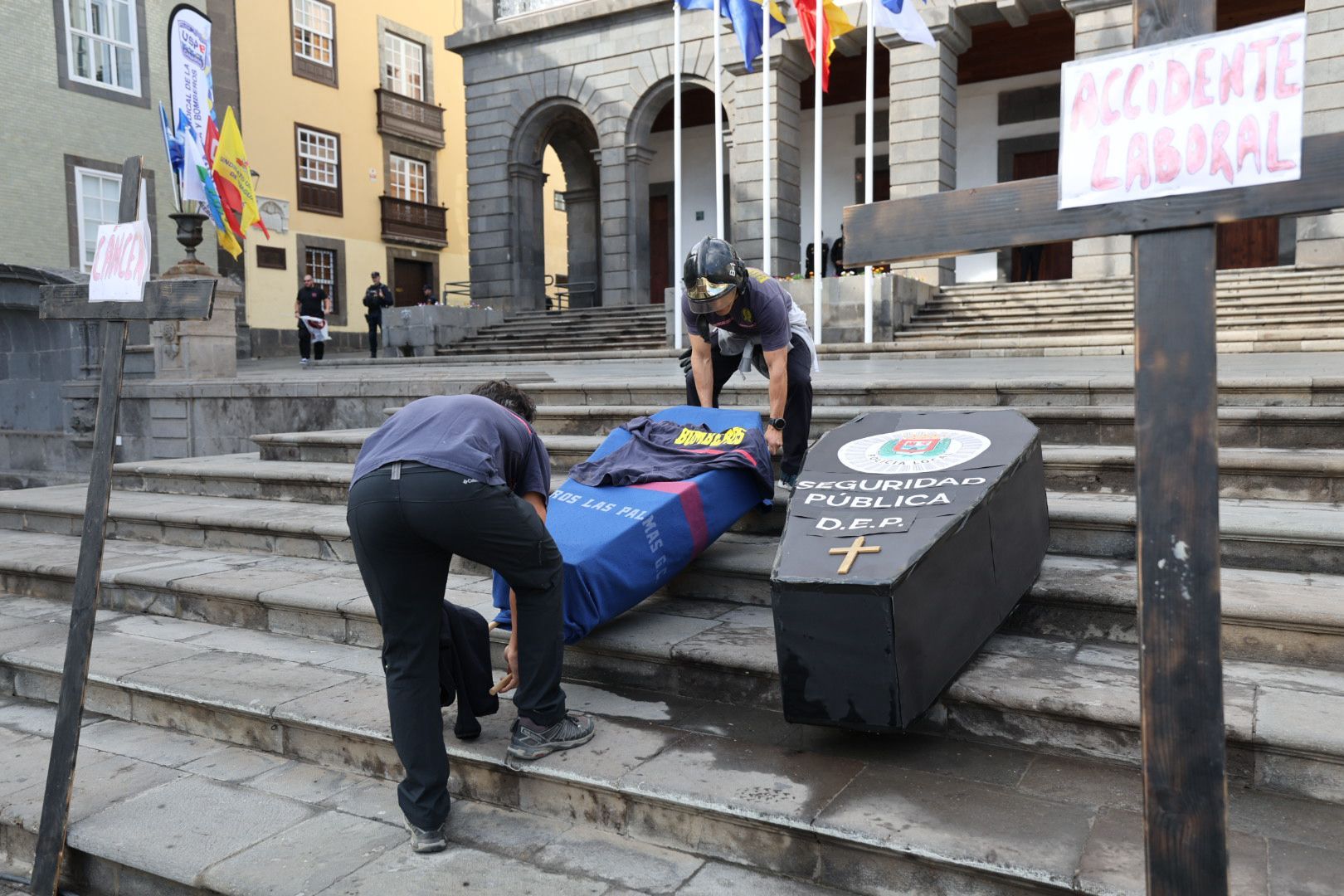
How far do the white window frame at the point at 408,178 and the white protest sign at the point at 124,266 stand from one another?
91.1 ft

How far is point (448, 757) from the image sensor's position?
3.60 m

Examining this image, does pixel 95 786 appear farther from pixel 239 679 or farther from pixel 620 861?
pixel 620 861

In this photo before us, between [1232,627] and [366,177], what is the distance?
28.9m

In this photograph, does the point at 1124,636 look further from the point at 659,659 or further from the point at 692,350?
the point at 692,350

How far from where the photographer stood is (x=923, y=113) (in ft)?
54.1

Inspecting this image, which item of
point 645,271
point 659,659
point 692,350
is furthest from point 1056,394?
point 645,271

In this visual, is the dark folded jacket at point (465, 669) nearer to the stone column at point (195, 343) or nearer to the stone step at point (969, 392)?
the stone step at point (969, 392)

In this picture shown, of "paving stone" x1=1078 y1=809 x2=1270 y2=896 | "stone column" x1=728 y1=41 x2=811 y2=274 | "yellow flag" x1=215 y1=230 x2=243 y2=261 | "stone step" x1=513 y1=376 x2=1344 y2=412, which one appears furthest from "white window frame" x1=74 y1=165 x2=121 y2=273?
"paving stone" x1=1078 y1=809 x2=1270 y2=896

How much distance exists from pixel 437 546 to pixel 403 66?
100 feet

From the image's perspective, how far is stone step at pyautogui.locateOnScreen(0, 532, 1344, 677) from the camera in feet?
11.7

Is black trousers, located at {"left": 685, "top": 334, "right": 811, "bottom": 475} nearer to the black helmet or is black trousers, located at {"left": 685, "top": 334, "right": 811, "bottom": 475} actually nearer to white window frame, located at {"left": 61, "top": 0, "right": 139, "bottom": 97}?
the black helmet

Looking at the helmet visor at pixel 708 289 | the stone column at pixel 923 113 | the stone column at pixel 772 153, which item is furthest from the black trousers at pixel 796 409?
the stone column at pixel 772 153

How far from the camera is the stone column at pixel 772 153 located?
57.5 feet

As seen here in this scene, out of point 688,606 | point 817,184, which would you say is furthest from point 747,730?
point 817,184
